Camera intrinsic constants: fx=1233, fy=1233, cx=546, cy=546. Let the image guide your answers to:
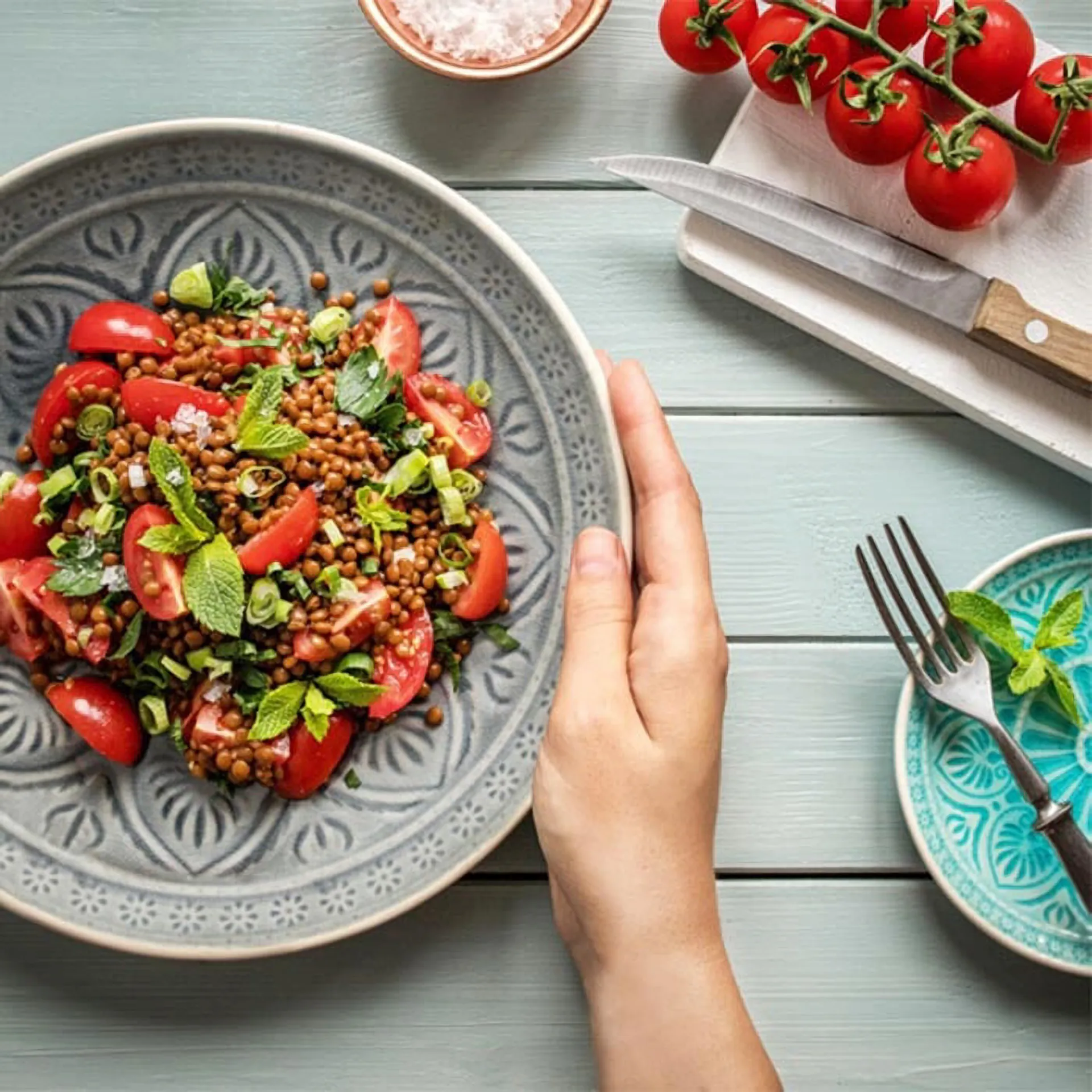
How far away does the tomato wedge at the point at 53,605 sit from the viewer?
124 cm

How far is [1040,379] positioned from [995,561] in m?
0.21

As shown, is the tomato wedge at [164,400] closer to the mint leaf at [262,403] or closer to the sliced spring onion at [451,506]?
the mint leaf at [262,403]

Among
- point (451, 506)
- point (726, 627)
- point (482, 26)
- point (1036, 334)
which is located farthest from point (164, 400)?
point (1036, 334)

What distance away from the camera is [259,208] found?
1.32 m

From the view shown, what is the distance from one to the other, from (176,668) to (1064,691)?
92 cm

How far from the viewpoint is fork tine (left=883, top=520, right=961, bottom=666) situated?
4.24 feet

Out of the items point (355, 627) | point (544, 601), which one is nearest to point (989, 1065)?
point (544, 601)

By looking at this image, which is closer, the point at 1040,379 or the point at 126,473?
the point at 126,473

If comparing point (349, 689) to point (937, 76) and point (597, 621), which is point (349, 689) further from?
point (937, 76)

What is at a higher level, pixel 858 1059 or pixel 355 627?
pixel 355 627

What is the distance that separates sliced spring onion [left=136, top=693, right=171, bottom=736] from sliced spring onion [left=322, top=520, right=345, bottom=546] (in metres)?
0.25

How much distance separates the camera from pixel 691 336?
1387 millimetres

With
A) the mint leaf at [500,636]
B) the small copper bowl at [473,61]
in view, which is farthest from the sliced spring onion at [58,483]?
the small copper bowl at [473,61]

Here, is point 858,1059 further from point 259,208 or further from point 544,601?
point 259,208
